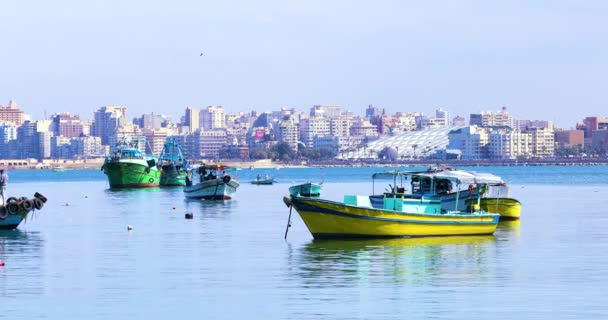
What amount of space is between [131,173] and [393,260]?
88416 mm

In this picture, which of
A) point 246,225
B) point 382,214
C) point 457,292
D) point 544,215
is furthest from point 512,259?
point 544,215

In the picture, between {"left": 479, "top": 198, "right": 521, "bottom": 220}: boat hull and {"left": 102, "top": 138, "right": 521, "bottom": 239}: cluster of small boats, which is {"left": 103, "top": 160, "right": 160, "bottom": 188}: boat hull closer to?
{"left": 102, "top": 138, "right": 521, "bottom": 239}: cluster of small boats

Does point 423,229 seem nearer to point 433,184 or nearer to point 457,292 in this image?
point 433,184

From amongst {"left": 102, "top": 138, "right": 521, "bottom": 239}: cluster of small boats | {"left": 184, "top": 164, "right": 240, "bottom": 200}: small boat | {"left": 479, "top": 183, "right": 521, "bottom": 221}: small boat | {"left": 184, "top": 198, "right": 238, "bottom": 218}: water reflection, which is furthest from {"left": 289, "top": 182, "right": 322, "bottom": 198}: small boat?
{"left": 479, "top": 183, "right": 521, "bottom": 221}: small boat

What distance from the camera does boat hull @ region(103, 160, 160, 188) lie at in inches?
4968

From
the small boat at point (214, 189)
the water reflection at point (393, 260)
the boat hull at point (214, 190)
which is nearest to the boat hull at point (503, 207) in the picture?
the water reflection at point (393, 260)

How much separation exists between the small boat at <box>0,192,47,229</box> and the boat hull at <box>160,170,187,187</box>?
75751mm

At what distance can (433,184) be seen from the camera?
56375 millimetres

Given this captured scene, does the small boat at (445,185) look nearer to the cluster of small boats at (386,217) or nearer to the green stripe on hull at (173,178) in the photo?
the cluster of small boats at (386,217)

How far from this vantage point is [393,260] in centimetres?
3997

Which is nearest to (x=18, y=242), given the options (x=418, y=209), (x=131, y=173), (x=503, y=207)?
(x=418, y=209)

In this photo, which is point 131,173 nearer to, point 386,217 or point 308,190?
point 308,190

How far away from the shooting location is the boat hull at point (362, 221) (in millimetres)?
45844

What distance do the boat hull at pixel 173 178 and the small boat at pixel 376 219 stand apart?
8274cm
